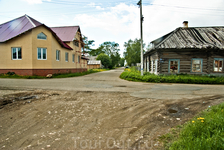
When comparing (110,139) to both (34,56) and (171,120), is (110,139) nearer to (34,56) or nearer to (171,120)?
(171,120)

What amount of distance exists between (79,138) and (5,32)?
859 inches

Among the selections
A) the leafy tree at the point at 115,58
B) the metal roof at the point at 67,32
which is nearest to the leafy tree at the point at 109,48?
the leafy tree at the point at 115,58

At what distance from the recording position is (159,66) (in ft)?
52.5


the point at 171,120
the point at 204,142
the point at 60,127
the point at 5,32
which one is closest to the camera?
the point at 204,142

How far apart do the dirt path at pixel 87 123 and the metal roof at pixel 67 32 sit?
2001cm

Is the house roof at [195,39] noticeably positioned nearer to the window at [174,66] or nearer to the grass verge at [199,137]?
the window at [174,66]

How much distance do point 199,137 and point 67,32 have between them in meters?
26.3

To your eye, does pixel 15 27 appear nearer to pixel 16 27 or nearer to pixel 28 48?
pixel 16 27

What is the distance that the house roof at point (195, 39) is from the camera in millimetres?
15440

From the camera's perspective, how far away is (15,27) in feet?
61.3

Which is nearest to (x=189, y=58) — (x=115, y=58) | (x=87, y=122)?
(x=87, y=122)

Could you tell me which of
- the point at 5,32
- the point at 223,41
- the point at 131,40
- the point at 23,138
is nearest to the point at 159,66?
the point at 223,41

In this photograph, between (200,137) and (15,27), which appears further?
(15,27)

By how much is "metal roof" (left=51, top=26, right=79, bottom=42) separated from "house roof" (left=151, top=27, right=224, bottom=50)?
589 inches
